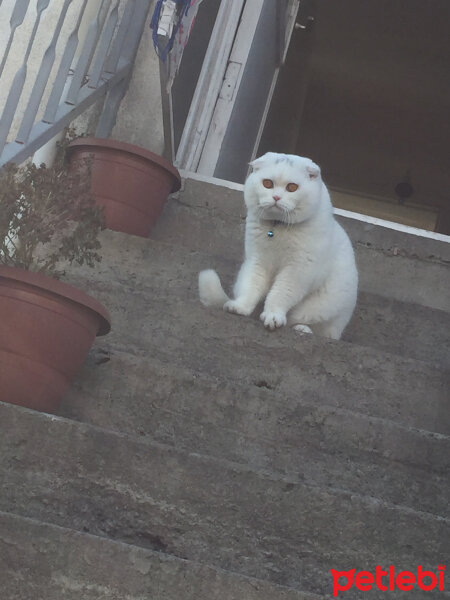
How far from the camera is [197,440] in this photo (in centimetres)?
240

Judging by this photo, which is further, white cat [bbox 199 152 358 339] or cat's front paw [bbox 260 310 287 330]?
white cat [bbox 199 152 358 339]

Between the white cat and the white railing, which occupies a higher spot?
the white railing

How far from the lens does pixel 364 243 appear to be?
152 inches

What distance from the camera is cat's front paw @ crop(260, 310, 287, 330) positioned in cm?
290

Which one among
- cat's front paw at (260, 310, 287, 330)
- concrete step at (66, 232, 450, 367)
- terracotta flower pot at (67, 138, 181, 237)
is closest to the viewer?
cat's front paw at (260, 310, 287, 330)

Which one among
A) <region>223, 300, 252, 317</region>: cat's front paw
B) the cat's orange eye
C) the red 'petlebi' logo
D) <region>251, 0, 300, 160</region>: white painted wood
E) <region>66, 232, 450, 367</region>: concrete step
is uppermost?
<region>251, 0, 300, 160</region>: white painted wood

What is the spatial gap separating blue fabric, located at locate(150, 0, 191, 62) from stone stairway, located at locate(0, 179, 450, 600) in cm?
67

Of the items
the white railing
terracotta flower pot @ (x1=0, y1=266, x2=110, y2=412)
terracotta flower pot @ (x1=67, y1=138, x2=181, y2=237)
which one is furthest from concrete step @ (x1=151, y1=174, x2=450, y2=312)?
terracotta flower pot @ (x1=0, y1=266, x2=110, y2=412)

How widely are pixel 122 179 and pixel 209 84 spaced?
3.76 ft

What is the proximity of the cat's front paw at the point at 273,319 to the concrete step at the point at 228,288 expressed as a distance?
24 cm

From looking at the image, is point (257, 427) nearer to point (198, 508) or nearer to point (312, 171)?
point (198, 508)

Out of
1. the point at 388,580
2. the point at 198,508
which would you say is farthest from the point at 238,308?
the point at 388,580

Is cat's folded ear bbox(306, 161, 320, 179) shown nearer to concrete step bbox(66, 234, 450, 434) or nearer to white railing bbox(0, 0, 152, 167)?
concrete step bbox(66, 234, 450, 434)

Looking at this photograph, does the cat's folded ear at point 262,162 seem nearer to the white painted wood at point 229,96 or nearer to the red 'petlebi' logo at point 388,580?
the white painted wood at point 229,96
